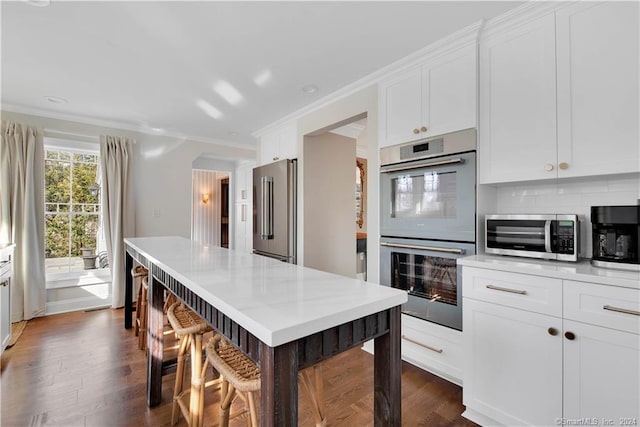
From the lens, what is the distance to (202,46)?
6.95 feet

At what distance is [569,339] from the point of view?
1366 mm

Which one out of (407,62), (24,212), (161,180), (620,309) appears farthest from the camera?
(161,180)

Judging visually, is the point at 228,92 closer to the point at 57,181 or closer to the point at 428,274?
the point at 428,274

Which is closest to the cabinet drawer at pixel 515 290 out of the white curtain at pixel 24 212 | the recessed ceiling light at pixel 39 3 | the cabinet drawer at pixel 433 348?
the cabinet drawer at pixel 433 348

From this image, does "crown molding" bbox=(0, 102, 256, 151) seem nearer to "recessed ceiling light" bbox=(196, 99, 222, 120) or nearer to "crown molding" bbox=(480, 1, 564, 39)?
"recessed ceiling light" bbox=(196, 99, 222, 120)

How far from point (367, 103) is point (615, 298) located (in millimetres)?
2102

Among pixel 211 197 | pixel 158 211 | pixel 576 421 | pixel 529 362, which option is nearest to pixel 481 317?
pixel 529 362

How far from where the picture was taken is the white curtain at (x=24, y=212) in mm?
3189

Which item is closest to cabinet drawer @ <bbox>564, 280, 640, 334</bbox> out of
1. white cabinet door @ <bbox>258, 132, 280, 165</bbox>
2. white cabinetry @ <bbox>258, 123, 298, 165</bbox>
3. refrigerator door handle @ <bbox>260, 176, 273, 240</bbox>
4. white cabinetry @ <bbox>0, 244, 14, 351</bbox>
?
white cabinetry @ <bbox>258, 123, 298, 165</bbox>

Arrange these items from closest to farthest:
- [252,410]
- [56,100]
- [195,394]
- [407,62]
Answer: [252,410] < [195,394] < [407,62] < [56,100]

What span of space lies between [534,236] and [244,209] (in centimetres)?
482

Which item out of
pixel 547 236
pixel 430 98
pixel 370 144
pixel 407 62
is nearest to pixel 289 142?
pixel 370 144

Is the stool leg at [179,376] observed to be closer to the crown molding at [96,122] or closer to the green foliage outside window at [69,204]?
the green foliage outside window at [69,204]

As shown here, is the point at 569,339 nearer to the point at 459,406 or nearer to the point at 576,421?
the point at 576,421
